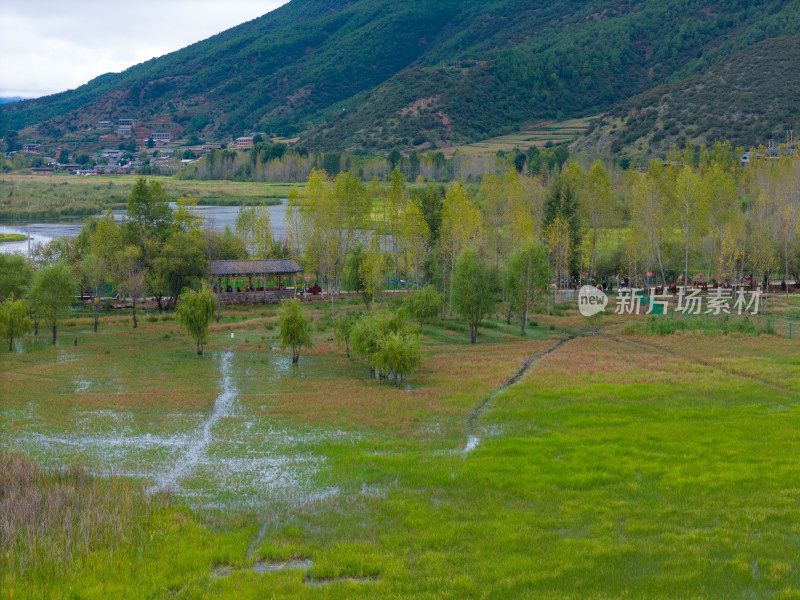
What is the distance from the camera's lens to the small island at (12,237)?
9762cm

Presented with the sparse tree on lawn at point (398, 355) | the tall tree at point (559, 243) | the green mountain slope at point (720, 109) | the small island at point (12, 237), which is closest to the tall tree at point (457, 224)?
the tall tree at point (559, 243)

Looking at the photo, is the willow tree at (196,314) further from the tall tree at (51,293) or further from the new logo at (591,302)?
the new logo at (591,302)

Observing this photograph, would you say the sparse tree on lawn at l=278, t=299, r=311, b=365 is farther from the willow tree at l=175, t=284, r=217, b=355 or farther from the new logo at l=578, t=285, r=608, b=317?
the new logo at l=578, t=285, r=608, b=317

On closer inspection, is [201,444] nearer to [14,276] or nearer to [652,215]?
[14,276]

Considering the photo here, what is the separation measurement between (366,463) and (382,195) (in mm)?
61426

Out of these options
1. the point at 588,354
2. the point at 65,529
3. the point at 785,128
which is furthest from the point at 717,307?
the point at 785,128

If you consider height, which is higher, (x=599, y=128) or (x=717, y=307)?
(x=599, y=128)

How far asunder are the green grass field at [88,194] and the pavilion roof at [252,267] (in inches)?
2137

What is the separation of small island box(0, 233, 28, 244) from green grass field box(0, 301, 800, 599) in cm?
6266

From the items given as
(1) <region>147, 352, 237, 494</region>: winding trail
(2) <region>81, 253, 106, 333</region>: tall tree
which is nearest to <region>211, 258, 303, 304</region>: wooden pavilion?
(2) <region>81, 253, 106, 333</region>: tall tree

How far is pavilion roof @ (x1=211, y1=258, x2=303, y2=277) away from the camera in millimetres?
67562

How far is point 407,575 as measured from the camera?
1634 cm

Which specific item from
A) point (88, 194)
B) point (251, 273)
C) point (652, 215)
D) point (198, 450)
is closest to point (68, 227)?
point (88, 194)

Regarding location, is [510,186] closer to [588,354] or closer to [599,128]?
[588,354]
